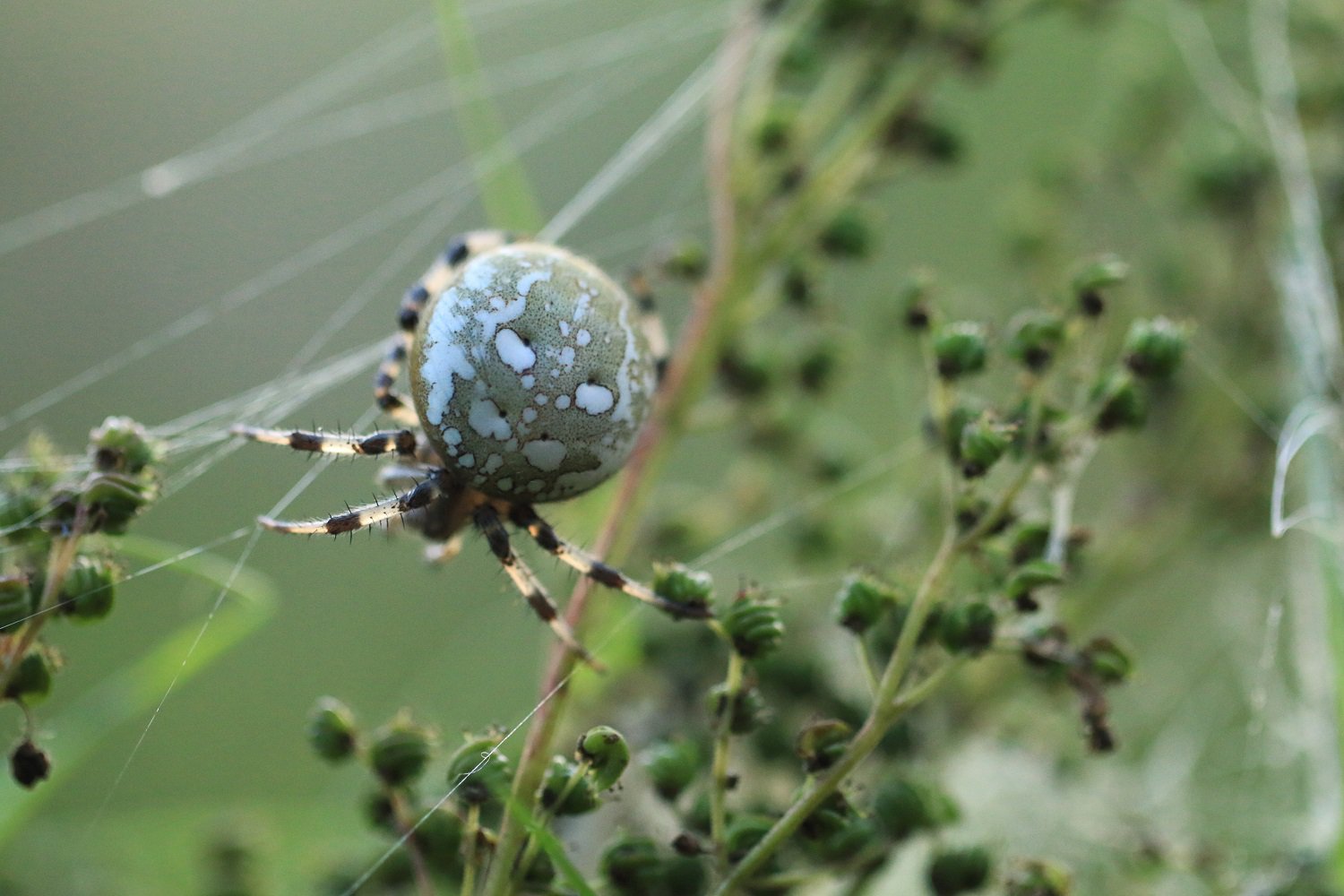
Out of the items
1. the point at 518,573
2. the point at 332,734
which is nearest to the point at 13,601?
the point at 332,734

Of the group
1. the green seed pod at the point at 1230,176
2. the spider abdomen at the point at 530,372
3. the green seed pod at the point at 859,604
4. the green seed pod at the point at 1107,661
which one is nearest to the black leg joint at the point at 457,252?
the spider abdomen at the point at 530,372

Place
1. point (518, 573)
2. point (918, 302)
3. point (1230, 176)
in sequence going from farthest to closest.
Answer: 1. point (1230, 176)
2. point (518, 573)
3. point (918, 302)

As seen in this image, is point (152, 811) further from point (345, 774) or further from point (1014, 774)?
point (1014, 774)

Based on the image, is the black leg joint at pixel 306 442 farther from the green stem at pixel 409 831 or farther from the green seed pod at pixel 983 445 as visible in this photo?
the green seed pod at pixel 983 445

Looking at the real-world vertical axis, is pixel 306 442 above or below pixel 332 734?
above

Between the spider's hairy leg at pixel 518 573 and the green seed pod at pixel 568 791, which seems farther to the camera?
the spider's hairy leg at pixel 518 573

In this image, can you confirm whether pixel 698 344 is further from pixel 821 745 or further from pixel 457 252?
pixel 821 745
